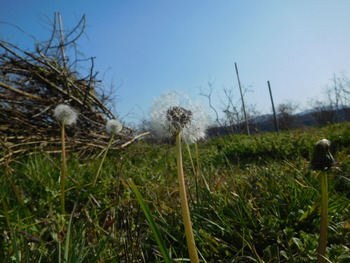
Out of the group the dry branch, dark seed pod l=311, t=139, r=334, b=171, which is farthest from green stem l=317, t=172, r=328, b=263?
the dry branch

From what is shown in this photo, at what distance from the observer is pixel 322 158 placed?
871 millimetres

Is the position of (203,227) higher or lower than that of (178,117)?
lower

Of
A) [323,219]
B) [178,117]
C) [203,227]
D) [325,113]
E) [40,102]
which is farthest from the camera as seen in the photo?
[325,113]

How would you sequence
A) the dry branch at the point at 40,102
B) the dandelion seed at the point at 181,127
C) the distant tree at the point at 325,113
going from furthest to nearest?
the distant tree at the point at 325,113
the dry branch at the point at 40,102
the dandelion seed at the point at 181,127

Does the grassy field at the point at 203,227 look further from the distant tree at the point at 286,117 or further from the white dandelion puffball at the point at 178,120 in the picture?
the distant tree at the point at 286,117

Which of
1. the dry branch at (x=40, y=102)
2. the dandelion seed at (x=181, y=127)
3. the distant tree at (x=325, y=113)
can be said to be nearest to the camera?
A: the dandelion seed at (x=181, y=127)

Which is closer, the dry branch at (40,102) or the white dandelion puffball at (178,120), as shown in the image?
the white dandelion puffball at (178,120)

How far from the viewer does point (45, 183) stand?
240cm

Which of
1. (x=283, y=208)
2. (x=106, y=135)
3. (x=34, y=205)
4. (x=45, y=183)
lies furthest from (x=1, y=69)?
(x=283, y=208)

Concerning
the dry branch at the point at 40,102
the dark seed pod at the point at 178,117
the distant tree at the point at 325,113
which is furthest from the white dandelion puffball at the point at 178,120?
the distant tree at the point at 325,113

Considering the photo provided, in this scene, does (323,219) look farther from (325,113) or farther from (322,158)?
(325,113)

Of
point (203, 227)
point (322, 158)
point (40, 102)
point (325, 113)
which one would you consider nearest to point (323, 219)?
point (322, 158)

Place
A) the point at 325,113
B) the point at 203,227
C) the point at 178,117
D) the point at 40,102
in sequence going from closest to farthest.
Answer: the point at 178,117
the point at 203,227
the point at 40,102
the point at 325,113

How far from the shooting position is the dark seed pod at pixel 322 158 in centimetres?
86
